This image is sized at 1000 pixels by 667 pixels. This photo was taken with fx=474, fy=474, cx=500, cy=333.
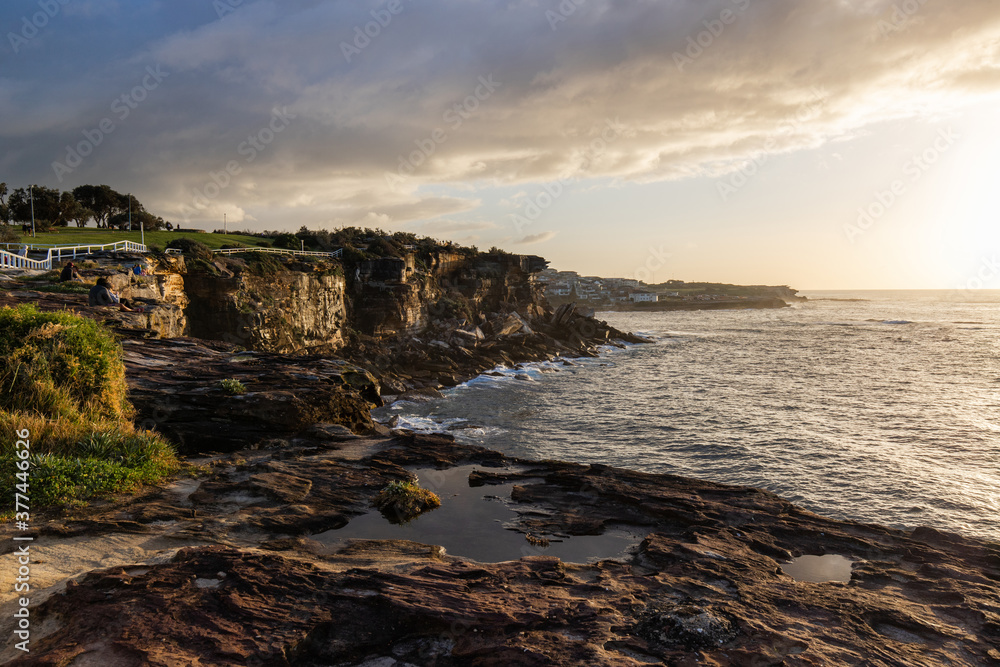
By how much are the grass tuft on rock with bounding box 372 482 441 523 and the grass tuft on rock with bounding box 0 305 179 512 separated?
474cm

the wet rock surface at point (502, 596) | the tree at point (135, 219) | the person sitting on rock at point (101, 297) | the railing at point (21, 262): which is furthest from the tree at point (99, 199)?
the wet rock surface at point (502, 596)

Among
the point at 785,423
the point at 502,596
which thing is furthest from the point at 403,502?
the point at 785,423

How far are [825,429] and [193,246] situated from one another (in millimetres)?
39527

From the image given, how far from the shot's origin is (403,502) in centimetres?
1130

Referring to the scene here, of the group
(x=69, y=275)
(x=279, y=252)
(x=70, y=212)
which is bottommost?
(x=69, y=275)

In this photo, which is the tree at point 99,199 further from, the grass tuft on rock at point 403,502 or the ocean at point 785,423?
the grass tuft on rock at point 403,502

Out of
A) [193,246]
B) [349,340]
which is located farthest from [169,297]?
[349,340]

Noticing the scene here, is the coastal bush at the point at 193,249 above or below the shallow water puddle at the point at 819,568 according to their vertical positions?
above

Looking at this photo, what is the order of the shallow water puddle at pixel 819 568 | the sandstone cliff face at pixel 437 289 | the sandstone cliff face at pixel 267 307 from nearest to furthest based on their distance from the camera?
the shallow water puddle at pixel 819 568, the sandstone cliff face at pixel 267 307, the sandstone cliff face at pixel 437 289

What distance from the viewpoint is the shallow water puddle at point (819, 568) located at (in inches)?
Result: 360

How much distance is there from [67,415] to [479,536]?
Answer: 9144mm

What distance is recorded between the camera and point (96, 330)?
11.7 meters

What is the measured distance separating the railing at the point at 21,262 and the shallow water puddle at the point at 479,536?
2174 cm

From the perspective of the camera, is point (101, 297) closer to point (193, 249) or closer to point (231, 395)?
point (231, 395)
